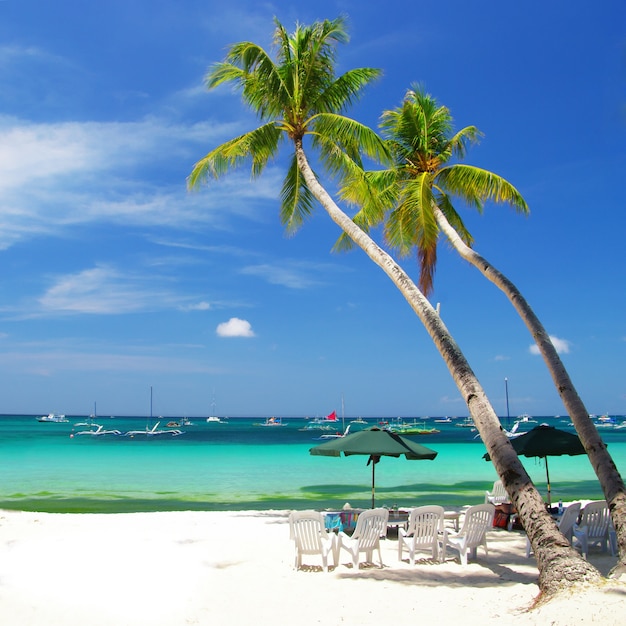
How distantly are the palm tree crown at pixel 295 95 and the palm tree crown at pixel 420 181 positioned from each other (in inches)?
57.8

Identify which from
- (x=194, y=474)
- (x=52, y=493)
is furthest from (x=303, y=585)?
(x=194, y=474)

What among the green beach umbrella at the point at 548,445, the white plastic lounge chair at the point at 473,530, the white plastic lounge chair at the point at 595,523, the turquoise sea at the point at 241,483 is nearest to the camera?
the white plastic lounge chair at the point at 473,530

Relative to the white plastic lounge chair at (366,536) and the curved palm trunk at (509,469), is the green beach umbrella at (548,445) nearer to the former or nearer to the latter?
the white plastic lounge chair at (366,536)

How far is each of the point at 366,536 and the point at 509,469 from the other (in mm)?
2265

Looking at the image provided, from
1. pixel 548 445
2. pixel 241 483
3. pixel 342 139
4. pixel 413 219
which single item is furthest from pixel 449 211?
pixel 241 483

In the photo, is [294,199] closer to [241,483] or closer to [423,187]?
[423,187]

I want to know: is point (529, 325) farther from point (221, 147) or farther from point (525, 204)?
point (221, 147)

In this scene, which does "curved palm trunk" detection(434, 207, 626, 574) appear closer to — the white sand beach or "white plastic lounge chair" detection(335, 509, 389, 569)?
the white sand beach

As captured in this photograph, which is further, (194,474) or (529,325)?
(194,474)

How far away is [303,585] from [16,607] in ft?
10.4

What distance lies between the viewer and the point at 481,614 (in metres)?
6.20

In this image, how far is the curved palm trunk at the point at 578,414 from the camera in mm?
7449

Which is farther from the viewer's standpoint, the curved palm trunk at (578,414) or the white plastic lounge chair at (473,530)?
the white plastic lounge chair at (473,530)

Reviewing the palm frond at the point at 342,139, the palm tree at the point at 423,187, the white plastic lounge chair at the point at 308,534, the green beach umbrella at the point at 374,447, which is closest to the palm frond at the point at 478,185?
the palm tree at the point at 423,187
